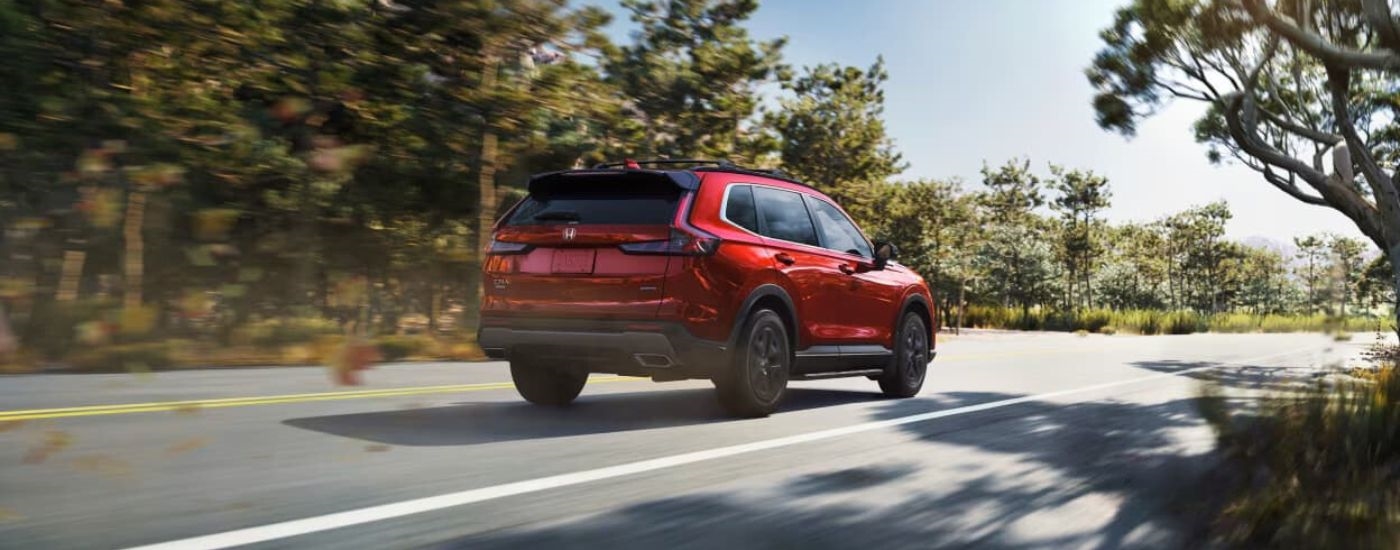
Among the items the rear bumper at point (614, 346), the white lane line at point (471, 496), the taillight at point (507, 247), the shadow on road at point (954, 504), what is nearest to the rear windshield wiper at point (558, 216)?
the taillight at point (507, 247)

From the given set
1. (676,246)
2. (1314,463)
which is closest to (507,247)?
(676,246)

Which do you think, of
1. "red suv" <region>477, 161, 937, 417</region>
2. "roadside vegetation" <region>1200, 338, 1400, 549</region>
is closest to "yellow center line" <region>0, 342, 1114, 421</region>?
"red suv" <region>477, 161, 937, 417</region>

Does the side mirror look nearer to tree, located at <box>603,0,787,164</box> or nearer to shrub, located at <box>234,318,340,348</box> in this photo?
shrub, located at <box>234,318,340,348</box>

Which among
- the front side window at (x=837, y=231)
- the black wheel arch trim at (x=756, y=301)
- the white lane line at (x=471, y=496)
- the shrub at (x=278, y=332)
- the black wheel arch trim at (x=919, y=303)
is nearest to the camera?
the white lane line at (x=471, y=496)

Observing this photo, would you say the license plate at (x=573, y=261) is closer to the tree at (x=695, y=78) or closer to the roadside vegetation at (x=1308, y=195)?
the roadside vegetation at (x=1308, y=195)


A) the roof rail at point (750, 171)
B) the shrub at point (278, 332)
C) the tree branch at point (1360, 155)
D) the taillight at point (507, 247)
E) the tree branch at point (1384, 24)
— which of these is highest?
the tree branch at point (1360, 155)

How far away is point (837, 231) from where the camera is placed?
9.05 metres

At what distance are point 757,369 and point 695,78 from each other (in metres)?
14.2

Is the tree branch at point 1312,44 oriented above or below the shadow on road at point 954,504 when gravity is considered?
above

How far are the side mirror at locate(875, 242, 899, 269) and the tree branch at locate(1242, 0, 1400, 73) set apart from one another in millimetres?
5522

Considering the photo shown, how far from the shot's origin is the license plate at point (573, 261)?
7.09m

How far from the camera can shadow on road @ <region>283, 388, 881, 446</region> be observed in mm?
6535

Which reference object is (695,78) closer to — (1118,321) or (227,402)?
(227,402)

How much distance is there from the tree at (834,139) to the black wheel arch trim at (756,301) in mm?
16761
